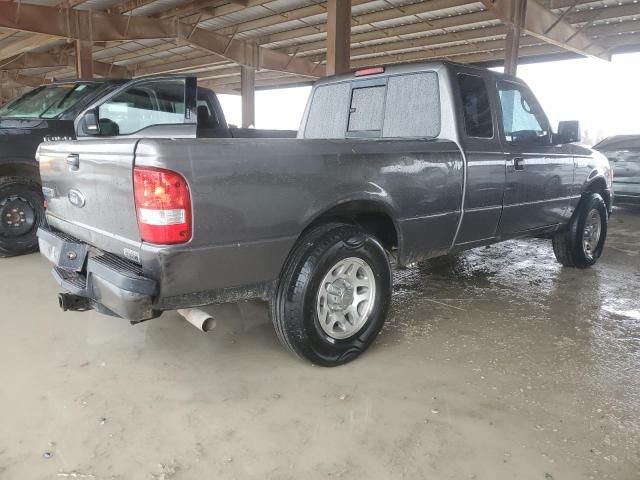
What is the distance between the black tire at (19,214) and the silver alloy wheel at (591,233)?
19.4ft

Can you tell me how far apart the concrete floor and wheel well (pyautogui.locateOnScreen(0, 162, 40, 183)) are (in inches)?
70.5

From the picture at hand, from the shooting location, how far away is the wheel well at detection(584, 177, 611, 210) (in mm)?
4965

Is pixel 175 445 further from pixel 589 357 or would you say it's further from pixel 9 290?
pixel 9 290

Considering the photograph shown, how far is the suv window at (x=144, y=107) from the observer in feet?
16.5

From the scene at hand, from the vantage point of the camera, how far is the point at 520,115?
13.3 feet

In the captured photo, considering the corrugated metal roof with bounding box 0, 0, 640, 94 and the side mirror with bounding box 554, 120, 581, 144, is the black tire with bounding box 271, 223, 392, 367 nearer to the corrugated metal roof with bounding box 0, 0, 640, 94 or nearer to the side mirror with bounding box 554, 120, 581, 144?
the side mirror with bounding box 554, 120, 581, 144

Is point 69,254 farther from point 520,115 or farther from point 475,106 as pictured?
point 520,115

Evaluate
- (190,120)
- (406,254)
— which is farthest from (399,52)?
(406,254)

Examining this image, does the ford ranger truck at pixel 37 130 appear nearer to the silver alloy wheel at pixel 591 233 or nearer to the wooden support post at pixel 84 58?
the silver alloy wheel at pixel 591 233

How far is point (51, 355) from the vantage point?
2.94 m

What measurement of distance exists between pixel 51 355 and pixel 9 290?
5.22ft

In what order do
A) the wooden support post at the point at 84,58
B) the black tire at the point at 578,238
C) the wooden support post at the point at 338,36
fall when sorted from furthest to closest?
1. the wooden support post at the point at 84,58
2. the wooden support post at the point at 338,36
3. the black tire at the point at 578,238

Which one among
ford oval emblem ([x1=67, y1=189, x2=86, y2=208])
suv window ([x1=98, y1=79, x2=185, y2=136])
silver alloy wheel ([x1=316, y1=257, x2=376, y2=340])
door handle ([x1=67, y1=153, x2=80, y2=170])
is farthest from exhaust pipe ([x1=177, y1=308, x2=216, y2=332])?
suv window ([x1=98, y1=79, x2=185, y2=136])

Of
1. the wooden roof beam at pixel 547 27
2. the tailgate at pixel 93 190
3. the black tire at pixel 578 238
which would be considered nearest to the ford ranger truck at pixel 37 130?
the tailgate at pixel 93 190
